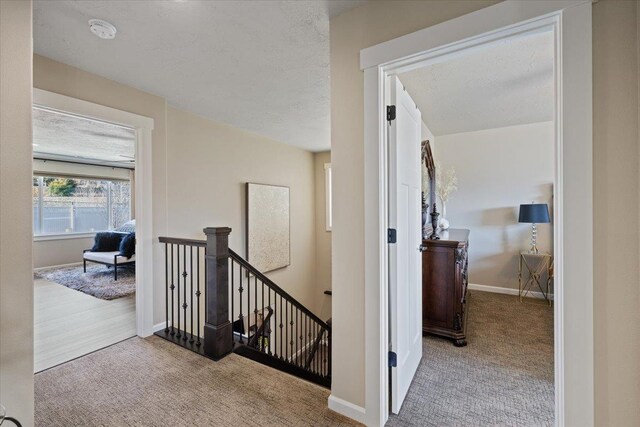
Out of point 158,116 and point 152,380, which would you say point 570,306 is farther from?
point 158,116

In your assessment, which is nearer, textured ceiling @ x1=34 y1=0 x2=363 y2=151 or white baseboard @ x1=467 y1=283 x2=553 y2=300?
textured ceiling @ x1=34 y1=0 x2=363 y2=151

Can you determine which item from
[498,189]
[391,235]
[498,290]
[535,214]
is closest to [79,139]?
[391,235]

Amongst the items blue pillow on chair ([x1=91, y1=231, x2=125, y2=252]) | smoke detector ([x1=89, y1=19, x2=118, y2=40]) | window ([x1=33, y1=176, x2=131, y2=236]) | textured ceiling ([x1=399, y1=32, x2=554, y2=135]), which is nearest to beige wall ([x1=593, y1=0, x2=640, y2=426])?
textured ceiling ([x1=399, y1=32, x2=554, y2=135])

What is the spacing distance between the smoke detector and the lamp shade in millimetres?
4586

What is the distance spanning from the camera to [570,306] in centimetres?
114

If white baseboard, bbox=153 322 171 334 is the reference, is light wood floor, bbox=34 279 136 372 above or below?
below

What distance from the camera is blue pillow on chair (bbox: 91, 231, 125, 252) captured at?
5.82 metres

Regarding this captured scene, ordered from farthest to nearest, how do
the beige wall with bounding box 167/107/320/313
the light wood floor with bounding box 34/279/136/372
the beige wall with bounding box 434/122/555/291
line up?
the beige wall with bounding box 434/122/555/291 < the beige wall with bounding box 167/107/320/313 < the light wood floor with bounding box 34/279/136/372

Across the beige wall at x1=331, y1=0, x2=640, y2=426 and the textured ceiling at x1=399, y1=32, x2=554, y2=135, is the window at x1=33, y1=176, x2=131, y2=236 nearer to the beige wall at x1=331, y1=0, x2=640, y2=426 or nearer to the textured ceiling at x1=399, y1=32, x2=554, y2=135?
the textured ceiling at x1=399, y1=32, x2=554, y2=135

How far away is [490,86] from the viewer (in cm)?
268

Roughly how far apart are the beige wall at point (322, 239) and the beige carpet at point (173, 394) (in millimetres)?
3466

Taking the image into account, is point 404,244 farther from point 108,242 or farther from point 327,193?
point 108,242

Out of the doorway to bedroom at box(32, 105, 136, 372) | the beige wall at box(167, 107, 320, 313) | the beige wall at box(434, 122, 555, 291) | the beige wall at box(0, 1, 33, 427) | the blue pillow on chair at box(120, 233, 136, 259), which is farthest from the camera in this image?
the blue pillow on chair at box(120, 233, 136, 259)

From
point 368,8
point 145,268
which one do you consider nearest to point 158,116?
point 145,268
